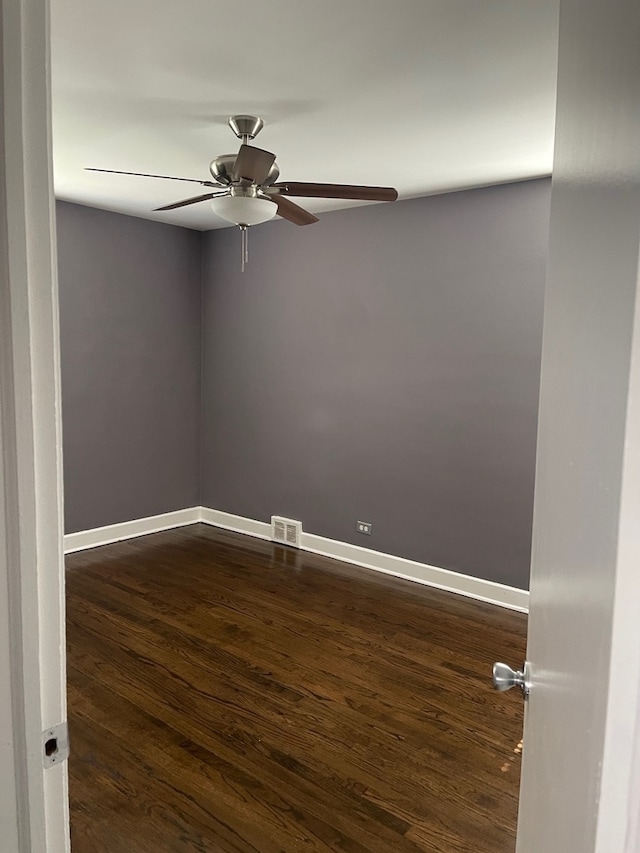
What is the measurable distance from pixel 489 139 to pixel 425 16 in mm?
1148

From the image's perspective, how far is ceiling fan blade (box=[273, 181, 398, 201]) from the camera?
100 inches

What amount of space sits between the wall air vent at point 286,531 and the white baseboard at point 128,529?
91 centimetres

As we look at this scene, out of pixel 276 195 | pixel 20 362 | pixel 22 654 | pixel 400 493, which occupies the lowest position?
pixel 400 493

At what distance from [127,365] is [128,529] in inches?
52.2

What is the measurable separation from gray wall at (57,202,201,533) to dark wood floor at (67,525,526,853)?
91 cm

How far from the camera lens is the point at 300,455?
4820mm

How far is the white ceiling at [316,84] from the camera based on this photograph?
184 centimetres

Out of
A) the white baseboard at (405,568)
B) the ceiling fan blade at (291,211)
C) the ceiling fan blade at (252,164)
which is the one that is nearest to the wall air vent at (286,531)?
the white baseboard at (405,568)

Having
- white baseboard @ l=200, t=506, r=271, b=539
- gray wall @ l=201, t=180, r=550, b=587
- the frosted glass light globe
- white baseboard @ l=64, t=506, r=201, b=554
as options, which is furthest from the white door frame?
white baseboard @ l=200, t=506, r=271, b=539

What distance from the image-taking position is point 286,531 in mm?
4926

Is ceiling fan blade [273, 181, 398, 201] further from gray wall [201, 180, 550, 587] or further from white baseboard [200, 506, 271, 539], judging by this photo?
white baseboard [200, 506, 271, 539]

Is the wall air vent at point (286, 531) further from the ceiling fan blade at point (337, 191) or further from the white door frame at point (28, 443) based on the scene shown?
the white door frame at point (28, 443)

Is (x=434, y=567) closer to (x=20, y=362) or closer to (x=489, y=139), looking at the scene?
(x=489, y=139)

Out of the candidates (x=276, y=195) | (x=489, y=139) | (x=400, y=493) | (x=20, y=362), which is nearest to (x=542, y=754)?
(x=20, y=362)
